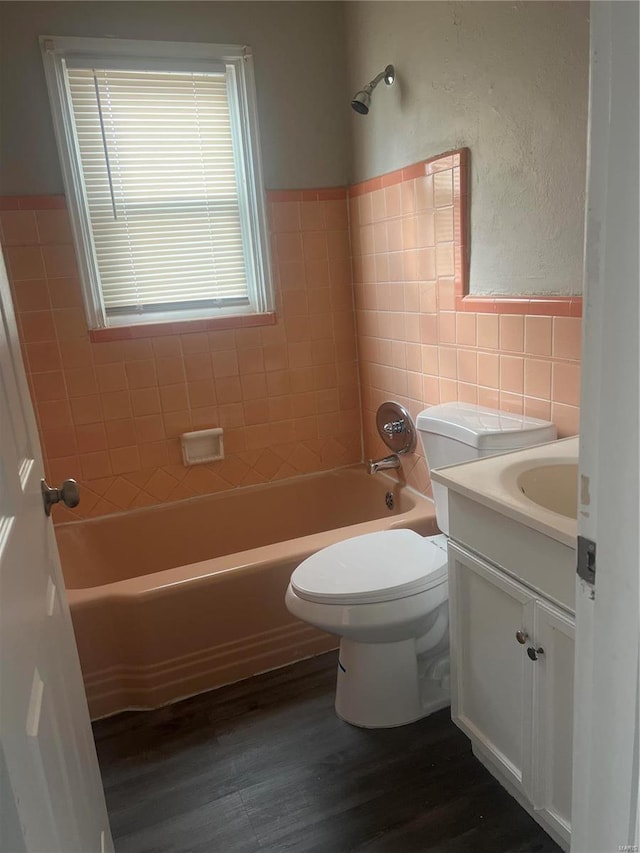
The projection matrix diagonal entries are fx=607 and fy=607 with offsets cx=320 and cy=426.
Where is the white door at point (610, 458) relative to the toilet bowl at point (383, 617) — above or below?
above

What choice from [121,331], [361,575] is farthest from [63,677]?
[121,331]

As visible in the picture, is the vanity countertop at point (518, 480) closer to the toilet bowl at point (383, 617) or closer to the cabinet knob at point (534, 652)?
the cabinet knob at point (534, 652)

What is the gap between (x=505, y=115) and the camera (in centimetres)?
173

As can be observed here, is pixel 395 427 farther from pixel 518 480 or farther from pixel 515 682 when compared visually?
pixel 515 682

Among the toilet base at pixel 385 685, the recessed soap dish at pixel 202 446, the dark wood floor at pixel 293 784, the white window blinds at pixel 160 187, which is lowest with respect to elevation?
the dark wood floor at pixel 293 784

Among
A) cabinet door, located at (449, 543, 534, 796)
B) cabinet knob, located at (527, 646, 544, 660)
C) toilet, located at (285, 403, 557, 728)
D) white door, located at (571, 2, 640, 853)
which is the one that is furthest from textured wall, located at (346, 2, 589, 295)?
white door, located at (571, 2, 640, 853)

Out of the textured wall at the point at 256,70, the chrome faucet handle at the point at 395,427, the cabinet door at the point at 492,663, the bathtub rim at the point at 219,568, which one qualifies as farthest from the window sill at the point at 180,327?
the cabinet door at the point at 492,663

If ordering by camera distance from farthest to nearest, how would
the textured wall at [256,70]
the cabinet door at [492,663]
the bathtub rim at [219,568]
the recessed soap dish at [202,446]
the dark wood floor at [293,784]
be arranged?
the recessed soap dish at [202,446] → the textured wall at [256,70] → the bathtub rim at [219,568] → the dark wood floor at [293,784] → the cabinet door at [492,663]

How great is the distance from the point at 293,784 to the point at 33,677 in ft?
3.51

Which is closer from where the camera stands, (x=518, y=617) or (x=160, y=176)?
(x=518, y=617)

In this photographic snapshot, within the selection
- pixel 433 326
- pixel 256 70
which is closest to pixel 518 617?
pixel 433 326

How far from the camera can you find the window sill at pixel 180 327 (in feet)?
7.95

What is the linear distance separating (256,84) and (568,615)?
7.48ft

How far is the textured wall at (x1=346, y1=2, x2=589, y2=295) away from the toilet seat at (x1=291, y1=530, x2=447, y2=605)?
82cm
